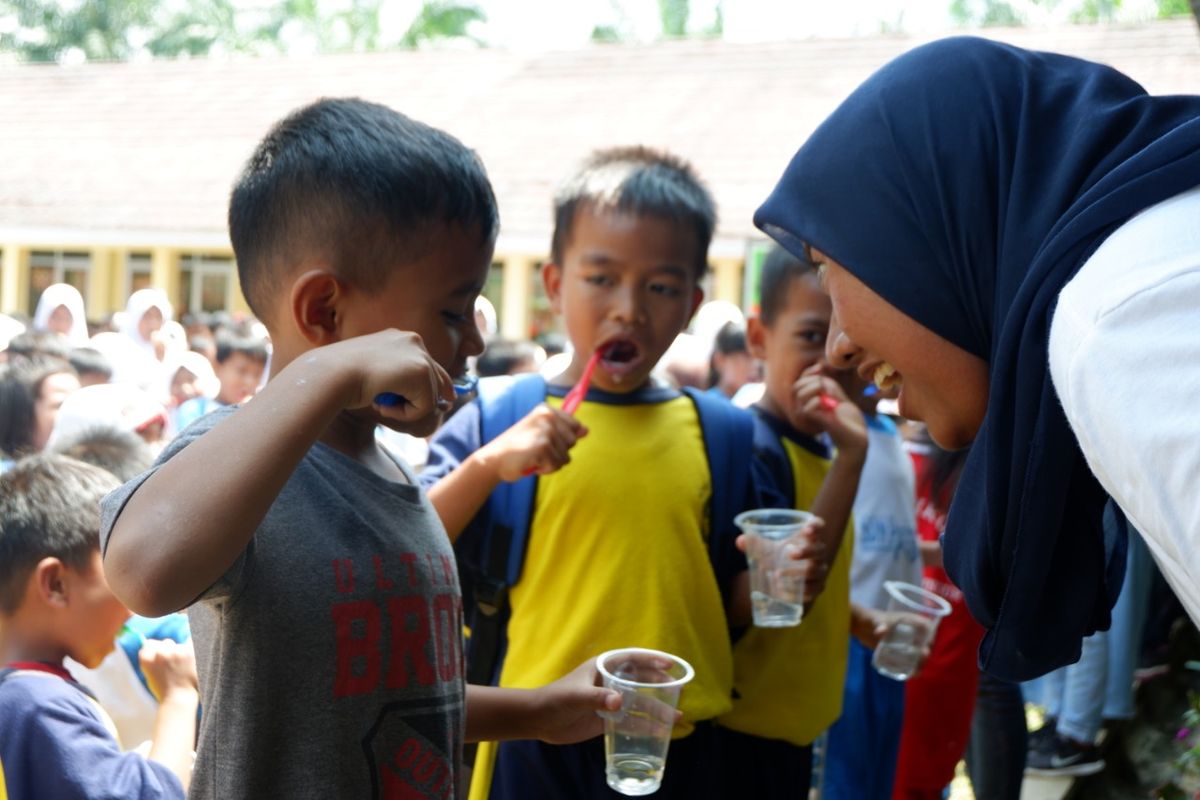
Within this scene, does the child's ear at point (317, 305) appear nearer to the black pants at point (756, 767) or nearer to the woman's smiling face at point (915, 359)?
the woman's smiling face at point (915, 359)

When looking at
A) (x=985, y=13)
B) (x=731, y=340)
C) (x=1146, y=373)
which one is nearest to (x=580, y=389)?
(x=1146, y=373)

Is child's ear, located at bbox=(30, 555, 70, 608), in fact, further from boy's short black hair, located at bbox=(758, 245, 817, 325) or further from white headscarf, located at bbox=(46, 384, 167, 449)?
boy's short black hair, located at bbox=(758, 245, 817, 325)

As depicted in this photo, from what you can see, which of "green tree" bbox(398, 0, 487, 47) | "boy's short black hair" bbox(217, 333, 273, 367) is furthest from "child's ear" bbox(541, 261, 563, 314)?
"green tree" bbox(398, 0, 487, 47)

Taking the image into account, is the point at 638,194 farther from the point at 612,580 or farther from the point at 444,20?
the point at 444,20

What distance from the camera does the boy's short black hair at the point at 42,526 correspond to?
2.53 m

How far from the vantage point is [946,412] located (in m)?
1.90

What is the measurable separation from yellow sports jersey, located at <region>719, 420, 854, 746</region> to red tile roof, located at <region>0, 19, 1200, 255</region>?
1331 cm

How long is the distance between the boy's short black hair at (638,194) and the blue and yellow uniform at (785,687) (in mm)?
700

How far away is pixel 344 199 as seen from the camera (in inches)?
77.7

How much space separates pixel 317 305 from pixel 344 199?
0.62ft

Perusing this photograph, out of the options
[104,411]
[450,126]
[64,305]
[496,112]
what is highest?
[104,411]

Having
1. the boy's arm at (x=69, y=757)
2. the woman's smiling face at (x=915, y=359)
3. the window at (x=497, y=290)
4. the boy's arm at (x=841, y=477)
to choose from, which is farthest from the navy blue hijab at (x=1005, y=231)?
the window at (x=497, y=290)

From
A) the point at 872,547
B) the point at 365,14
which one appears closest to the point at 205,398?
the point at 872,547

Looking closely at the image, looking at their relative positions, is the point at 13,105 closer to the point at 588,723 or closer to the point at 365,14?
the point at 365,14
